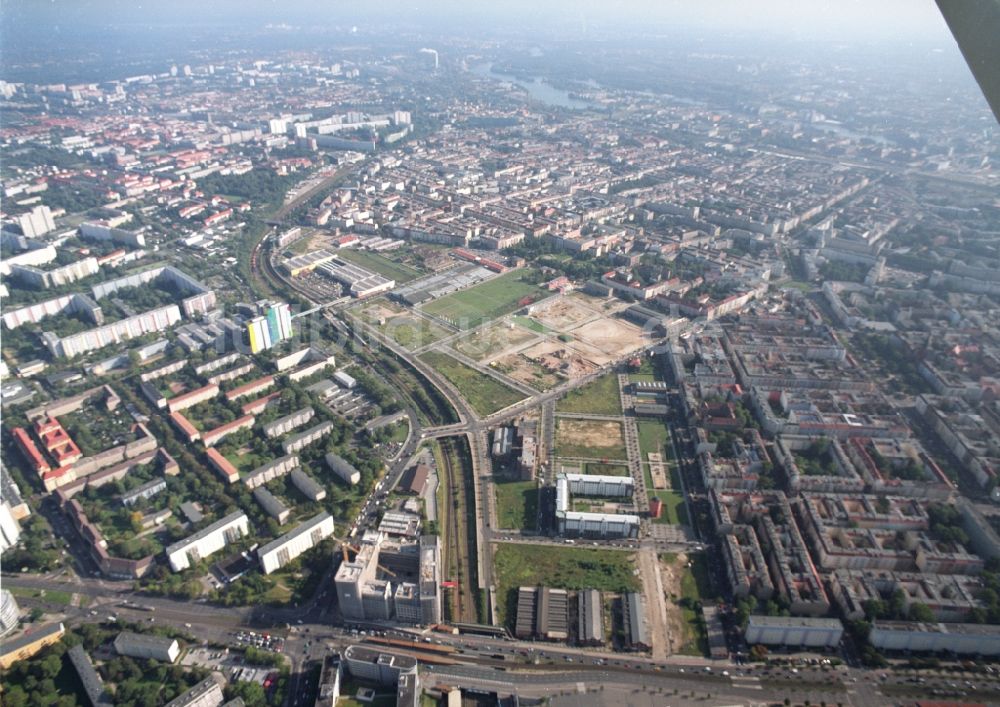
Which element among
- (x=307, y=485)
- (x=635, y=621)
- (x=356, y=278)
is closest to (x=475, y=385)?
(x=307, y=485)

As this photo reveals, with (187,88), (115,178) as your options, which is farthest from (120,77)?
(115,178)

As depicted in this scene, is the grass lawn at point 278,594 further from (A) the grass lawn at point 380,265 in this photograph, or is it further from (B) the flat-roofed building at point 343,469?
(A) the grass lawn at point 380,265

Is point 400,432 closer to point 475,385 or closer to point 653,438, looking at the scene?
point 475,385

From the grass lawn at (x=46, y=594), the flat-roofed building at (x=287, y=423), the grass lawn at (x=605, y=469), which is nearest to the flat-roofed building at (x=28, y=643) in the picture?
the grass lawn at (x=46, y=594)

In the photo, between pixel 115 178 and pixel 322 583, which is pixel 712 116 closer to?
pixel 115 178

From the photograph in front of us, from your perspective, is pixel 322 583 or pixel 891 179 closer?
A: pixel 322 583

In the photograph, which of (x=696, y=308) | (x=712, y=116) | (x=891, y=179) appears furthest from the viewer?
(x=712, y=116)
